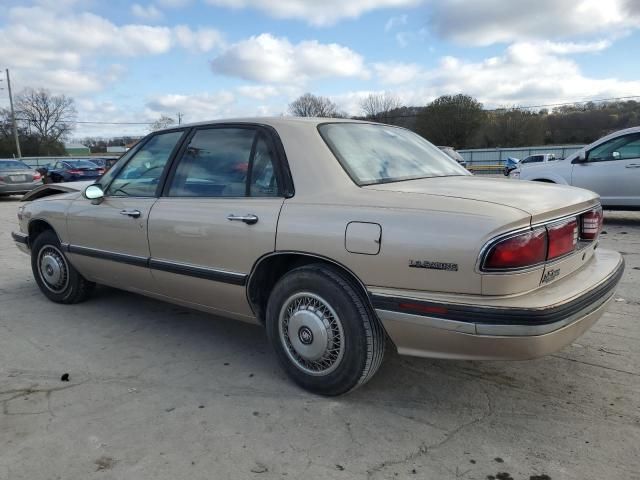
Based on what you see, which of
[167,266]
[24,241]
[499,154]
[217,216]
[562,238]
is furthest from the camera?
[499,154]

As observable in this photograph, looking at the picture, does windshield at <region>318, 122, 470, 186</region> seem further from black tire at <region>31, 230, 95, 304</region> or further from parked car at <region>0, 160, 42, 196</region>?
parked car at <region>0, 160, 42, 196</region>

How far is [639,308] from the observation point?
4223mm

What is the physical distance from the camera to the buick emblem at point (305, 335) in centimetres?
284

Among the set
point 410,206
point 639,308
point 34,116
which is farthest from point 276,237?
point 34,116

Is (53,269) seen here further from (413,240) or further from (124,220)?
(413,240)

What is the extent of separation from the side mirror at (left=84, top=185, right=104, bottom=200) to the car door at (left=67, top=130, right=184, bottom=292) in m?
0.05

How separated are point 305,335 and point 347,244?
0.61 meters

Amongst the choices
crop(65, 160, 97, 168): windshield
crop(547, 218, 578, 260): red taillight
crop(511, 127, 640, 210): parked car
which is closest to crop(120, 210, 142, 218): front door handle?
crop(547, 218, 578, 260): red taillight

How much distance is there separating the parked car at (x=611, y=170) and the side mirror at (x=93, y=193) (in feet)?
25.0

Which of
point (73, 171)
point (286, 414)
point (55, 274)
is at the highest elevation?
point (73, 171)

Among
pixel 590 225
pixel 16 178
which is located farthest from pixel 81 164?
pixel 590 225

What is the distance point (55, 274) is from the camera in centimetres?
470

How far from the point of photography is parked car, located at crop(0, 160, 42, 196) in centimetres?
1675

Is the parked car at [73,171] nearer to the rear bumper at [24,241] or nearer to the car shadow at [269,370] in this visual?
the rear bumper at [24,241]
